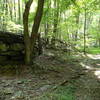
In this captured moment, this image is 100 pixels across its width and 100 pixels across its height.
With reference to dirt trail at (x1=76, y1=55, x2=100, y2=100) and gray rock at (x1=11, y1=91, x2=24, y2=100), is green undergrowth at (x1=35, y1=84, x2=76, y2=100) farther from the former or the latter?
gray rock at (x1=11, y1=91, x2=24, y2=100)

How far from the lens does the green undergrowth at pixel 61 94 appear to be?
13.4 ft

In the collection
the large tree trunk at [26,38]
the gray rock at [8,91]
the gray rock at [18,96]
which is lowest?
the gray rock at [18,96]

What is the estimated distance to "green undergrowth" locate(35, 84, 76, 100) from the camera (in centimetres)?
409

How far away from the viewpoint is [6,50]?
698 cm

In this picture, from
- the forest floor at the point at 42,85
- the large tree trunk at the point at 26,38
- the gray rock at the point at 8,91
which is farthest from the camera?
the large tree trunk at the point at 26,38

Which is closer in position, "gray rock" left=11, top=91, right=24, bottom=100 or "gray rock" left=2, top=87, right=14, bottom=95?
"gray rock" left=11, top=91, right=24, bottom=100

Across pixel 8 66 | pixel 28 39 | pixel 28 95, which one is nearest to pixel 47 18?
pixel 28 39

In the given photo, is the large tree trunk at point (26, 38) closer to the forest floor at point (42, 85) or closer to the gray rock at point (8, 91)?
the forest floor at point (42, 85)

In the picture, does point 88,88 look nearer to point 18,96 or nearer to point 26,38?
point 18,96

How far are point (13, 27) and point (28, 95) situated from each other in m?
7.61

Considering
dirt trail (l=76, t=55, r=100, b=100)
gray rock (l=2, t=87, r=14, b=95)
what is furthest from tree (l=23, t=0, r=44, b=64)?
dirt trail (l=76, t=55, r=100, b=100)

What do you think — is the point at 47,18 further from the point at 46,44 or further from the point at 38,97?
the point at 38,97

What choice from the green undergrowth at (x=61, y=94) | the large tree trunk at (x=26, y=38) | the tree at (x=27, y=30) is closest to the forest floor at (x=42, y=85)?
the green undergrowth at (x=61, y=94)

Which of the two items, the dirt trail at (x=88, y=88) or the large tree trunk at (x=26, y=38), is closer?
the dirt trail at (x=88, y=88)
